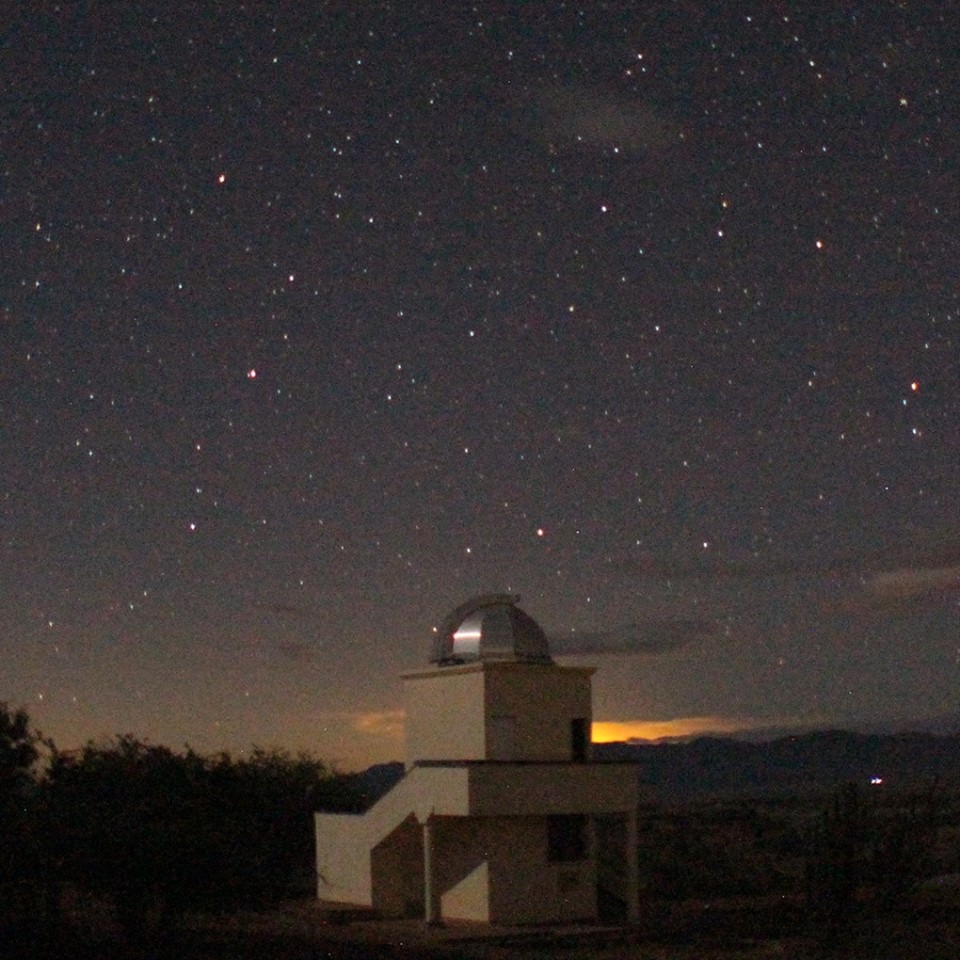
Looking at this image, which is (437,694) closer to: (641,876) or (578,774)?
(578,774)

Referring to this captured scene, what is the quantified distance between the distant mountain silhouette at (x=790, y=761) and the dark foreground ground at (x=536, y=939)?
120959 mm

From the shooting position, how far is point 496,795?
24766 millimetres

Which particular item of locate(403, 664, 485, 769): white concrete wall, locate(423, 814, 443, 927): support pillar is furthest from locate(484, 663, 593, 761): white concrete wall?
locate(423, 814, 443, 927): support pillar

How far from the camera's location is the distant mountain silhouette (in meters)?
154

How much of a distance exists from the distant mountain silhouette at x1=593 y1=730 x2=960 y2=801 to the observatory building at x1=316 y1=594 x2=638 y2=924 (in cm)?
12033

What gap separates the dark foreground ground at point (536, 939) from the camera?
20719 millimetres

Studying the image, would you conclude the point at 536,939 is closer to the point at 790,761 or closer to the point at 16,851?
the point at 16,851

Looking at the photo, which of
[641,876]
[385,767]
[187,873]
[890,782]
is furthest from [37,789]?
[385,767]

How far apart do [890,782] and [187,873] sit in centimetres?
11264

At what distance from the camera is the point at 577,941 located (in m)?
23.5

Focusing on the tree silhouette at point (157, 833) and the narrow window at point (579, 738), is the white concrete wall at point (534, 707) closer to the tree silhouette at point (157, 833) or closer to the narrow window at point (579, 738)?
the narrow window at point (579, 738)

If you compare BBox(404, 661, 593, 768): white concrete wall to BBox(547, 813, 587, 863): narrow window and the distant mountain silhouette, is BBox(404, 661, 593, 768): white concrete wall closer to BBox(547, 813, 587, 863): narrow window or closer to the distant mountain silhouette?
BBox(547, 813, 587, 863): narrow window

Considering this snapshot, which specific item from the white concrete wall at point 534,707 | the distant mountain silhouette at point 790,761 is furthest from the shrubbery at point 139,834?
the distant mountain silhouette at point 790,761

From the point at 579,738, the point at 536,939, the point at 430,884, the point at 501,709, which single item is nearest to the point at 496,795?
the point at 501,709
